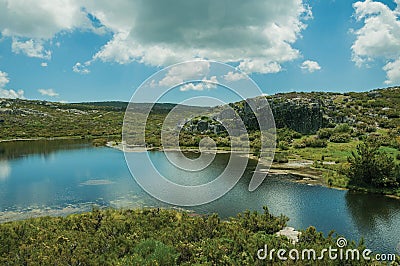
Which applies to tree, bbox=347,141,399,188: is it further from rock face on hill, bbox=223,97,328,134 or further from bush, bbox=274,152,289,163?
rock face on hill, bbox=223,97,328,134

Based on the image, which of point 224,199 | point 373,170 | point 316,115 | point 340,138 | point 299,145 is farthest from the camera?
point 316,115

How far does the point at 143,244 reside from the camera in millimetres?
10805

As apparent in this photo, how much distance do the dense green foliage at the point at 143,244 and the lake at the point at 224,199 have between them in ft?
26.6

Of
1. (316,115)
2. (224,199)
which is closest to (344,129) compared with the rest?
(316,115)

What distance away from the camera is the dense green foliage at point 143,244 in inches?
388

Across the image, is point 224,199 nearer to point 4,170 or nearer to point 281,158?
point 281,158

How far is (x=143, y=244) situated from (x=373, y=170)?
24.9 meters

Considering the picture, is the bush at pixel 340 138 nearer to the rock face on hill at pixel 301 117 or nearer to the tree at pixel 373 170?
the rock face on hill at pixel 301 117

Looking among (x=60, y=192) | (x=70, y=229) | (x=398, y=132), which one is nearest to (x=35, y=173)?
(x=60, y=192)

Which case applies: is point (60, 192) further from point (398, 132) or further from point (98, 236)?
point (398, 132)

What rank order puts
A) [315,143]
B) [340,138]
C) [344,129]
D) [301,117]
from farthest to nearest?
[301,117]
[344,129]
[340,138]
[315,143]

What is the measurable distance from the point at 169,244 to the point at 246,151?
43.9 meters

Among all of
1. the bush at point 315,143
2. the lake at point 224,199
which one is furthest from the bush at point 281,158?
the bush at point 315,143

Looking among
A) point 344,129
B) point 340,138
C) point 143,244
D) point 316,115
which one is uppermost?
point 316,115
